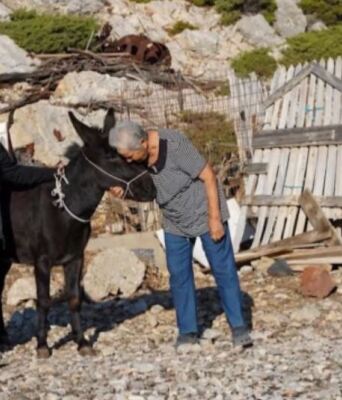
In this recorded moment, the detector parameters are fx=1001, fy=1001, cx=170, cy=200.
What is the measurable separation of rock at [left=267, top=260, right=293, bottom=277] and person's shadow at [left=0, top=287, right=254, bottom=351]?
0.77 meters

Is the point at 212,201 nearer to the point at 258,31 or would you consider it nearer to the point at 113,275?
the point at 113,275

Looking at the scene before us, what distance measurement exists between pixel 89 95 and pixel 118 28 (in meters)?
12.2

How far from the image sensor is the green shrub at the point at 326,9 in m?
37.6

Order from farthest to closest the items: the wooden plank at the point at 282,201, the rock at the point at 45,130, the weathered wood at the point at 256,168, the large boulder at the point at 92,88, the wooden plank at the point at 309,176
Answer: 1. the large boulder at the point at 92,88
2. the rock at the point at 45,130
3. the weathered wood at the point at 256,168
4. the wooden plank at the point at 309,176
5. the wooden plank at the point at 282,201

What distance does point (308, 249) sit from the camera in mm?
11500

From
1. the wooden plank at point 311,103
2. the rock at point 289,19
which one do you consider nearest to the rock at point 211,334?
the wooden plank at point 311,103

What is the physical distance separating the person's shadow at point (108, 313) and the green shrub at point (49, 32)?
19.0m

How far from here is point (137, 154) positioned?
7539 mm

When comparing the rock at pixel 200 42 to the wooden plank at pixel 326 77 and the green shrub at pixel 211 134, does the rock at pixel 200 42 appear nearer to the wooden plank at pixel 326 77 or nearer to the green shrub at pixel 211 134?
the green shrub at pixel 211 134

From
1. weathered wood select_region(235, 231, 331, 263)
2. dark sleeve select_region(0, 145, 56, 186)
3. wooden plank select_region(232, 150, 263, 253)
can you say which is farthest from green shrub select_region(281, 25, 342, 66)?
dark sleeve select_region(0, 145, 56, 186)

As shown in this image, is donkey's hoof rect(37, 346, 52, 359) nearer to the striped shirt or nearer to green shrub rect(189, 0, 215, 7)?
the striped shirt

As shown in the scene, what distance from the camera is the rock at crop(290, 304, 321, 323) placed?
9.21 meters

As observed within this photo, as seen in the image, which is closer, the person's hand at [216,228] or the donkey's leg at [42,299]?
the person's hand at [216,228]

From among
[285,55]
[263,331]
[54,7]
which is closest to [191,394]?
[263,331]
